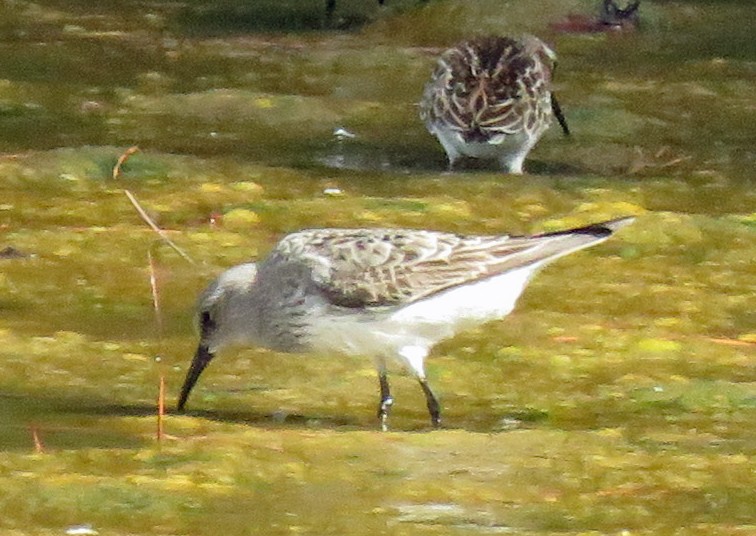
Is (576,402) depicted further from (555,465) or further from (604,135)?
(604,135)

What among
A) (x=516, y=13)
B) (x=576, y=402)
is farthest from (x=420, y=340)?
(x=516, y=13)

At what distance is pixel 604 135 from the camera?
41.0 feet

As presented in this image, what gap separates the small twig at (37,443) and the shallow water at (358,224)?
0.02 m

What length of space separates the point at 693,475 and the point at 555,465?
17.2 inches

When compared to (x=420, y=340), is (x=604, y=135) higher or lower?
lower

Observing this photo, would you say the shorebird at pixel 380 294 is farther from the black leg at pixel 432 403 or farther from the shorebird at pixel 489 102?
the shorebird at pixel 489 102

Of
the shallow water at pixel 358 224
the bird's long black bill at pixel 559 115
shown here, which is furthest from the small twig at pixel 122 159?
the bird's long black bill at pixel 559 115

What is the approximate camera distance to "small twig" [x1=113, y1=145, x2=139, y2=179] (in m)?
10.7

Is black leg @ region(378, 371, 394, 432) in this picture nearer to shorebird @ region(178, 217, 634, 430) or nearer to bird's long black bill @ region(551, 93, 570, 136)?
shorebird @ region(178, 217, 634, 430)

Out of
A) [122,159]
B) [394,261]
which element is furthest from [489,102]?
[394,261]

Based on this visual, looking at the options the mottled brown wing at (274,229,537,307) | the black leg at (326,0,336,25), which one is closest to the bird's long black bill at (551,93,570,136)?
the black leg at (326,0,336,25)

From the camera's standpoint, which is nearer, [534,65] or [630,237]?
[630,237]

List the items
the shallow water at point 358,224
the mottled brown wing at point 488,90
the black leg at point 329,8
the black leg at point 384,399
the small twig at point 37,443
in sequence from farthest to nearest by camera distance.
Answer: the black leg at point 329,8 < the mottled brown wing at point 488,90 < the black leg at point 384,399 < the small twig at point 37,443 < the shallow water at point 358,224

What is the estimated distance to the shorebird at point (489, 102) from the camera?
36.1 ft
